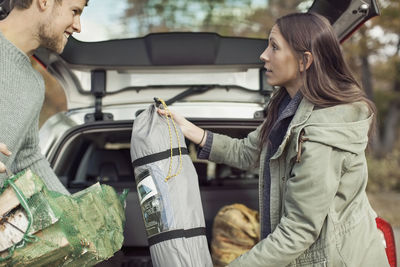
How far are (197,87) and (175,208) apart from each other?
0.96 m

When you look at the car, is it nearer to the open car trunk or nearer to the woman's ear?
the open car trunk

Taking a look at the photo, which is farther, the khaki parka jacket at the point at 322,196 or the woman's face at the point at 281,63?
the woman's face at the point at 281,63

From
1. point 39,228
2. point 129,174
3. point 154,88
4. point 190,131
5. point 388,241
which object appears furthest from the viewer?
point 129,174

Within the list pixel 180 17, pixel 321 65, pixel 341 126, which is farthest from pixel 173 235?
pixel 180 17

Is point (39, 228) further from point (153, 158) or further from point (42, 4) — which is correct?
point (42, 4)

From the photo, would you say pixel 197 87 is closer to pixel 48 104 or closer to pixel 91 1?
pixel 91 1

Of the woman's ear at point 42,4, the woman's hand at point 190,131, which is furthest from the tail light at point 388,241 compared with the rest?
the woman's ear at point 42,4

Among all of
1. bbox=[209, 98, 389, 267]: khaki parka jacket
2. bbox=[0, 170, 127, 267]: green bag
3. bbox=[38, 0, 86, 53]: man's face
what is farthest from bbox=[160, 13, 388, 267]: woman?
bbox=[38, 0, 86, 53]: man's face

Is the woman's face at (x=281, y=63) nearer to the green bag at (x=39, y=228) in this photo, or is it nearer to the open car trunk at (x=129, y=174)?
the open car trunk at (x=129, y=174)

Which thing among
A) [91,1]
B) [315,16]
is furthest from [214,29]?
[315,16]

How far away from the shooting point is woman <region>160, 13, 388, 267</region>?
Result: 1515mm

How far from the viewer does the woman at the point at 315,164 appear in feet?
4.97

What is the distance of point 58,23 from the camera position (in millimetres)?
1673

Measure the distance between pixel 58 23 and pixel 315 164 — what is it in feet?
3.37
